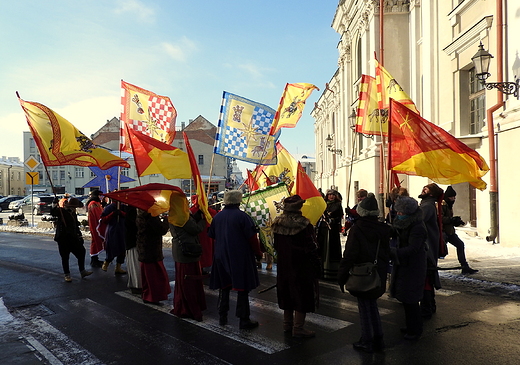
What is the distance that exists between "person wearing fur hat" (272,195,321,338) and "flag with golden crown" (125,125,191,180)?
2.63m

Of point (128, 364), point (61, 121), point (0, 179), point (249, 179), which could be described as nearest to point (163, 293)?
point (128, 364)

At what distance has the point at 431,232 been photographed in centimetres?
593

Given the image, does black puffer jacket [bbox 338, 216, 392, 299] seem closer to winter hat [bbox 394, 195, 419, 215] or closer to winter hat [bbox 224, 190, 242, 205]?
winter hat [bbox 394, 195, 419, 215]

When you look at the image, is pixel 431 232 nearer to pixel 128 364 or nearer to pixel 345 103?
pixel 128 364

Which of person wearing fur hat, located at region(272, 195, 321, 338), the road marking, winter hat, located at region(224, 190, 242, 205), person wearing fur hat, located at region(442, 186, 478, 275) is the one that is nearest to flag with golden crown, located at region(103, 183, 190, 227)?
winter hat, located at region(224, 190, 242, 205)

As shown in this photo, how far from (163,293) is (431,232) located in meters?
4.11

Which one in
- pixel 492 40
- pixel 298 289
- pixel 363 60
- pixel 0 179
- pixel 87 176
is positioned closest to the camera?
pixel 298 289

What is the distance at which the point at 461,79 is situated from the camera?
46.2ft

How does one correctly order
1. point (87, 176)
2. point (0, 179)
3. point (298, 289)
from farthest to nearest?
point (0, 179), point (87, 176), point (298, 289)

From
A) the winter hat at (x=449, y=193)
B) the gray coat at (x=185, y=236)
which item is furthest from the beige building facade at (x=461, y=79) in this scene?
the gray coat at (x=185, y=236)

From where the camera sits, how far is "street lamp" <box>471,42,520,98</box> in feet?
31.5

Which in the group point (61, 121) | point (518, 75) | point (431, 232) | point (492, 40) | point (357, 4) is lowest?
point (431, 232)

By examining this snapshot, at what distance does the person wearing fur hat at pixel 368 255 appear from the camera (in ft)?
14.8

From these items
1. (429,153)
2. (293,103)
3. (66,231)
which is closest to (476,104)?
(429,153)
